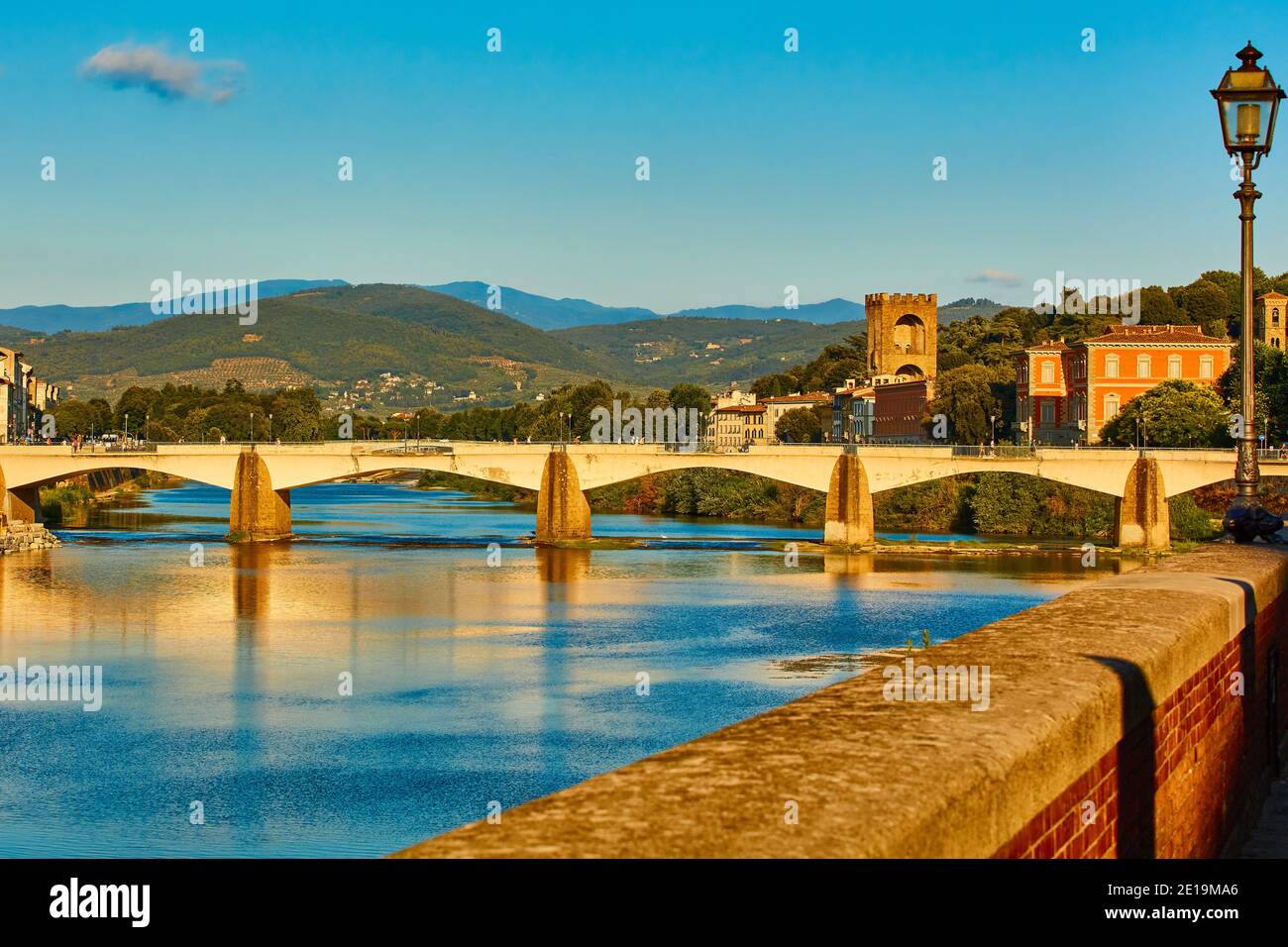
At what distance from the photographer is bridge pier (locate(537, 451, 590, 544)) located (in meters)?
63.8

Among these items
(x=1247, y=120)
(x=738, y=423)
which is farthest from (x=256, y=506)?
(x=738, y=423)

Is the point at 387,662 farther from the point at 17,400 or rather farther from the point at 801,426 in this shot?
the point at 801,426

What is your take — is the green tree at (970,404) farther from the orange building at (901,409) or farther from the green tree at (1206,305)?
the green tree at (1206,305)

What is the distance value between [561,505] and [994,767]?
196ft

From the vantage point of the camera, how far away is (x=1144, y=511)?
61.4 m

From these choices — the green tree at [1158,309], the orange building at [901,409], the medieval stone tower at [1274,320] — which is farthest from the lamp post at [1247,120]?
the green tree at [1158,309]

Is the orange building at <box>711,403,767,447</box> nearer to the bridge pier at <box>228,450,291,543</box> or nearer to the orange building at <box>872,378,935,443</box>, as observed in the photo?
the orange building at <box>872,378,935,443</box>

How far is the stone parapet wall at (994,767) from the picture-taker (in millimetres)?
3916

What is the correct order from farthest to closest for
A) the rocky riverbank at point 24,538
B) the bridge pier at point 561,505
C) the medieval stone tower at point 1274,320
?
1. the medieval stone tower at point 1274,320
2. the bridge pier at point 561,505
3. the rocky riverbank at point 24,538

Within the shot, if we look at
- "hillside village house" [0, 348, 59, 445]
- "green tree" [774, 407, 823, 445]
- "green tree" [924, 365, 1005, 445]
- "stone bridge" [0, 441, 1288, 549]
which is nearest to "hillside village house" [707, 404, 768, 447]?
"green tree" [774, 407, 823, 445]

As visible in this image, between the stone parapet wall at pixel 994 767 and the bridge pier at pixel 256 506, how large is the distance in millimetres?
57092

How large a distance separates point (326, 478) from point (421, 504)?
31.5 meters
